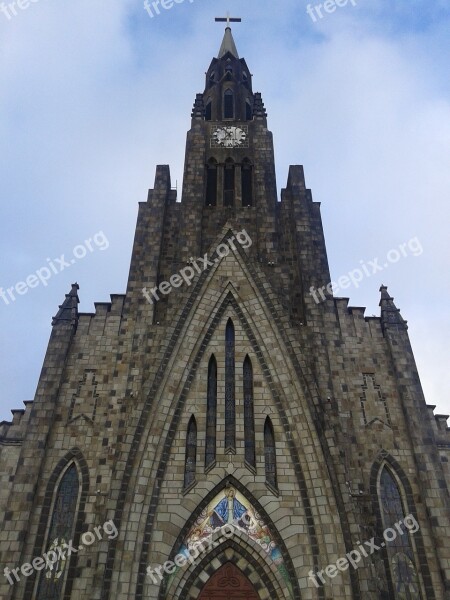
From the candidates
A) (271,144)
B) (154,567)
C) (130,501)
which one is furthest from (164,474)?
(271,144)

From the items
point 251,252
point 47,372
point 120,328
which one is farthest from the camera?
point 251,252

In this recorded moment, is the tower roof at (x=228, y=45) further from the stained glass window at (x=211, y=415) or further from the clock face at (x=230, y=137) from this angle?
the stained glass window at (x=211, y=415)

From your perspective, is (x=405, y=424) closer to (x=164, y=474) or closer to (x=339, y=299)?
(x=339, y=299)

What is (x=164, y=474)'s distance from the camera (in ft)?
57.7

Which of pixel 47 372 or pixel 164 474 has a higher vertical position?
pixel 47 372

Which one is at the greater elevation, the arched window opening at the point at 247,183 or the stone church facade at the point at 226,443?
the arched window opening at the point at 247,183

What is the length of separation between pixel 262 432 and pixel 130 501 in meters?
4.58

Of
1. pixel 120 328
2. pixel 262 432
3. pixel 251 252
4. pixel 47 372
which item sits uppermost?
pixel 251 252

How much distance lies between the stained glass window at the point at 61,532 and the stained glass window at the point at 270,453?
6053 mm

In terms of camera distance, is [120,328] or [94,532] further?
[120,328]

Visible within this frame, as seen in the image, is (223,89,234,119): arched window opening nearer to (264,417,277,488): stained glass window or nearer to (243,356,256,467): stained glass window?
(243,356,256,467): stained glass window

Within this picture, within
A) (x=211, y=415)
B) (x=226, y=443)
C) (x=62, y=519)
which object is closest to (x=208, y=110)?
(x=211, y=415)

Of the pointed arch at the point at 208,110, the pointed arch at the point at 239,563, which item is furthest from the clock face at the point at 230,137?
the pointed arch at the point at 239,563

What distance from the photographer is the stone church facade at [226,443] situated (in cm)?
1641
